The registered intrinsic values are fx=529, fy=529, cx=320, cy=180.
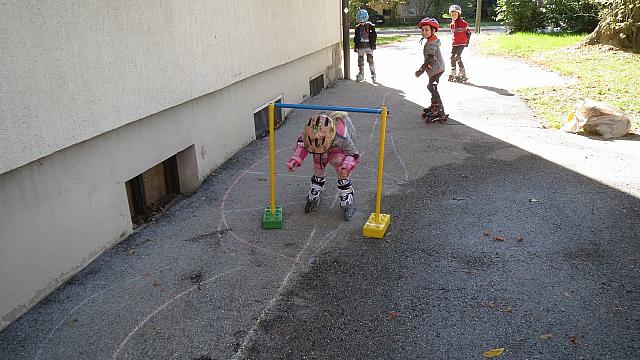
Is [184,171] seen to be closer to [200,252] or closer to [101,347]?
[200,252]

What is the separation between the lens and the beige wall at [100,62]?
413 centimetres

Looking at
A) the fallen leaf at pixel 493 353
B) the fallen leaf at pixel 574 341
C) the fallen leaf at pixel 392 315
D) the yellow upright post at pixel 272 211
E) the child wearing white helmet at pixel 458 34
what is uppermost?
the child wearing white helmet at pixel 458 34

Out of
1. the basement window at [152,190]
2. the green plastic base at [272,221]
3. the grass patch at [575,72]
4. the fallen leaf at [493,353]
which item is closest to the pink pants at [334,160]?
the green plastic base at [272,221]

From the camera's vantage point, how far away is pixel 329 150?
597cm

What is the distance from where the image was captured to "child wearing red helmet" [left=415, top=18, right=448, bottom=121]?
9891 mm

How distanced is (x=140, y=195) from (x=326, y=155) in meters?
2.25

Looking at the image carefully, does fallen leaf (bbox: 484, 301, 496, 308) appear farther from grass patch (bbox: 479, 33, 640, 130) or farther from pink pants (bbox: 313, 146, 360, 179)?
grass patch (bbox: 479, 33, 640, 130)

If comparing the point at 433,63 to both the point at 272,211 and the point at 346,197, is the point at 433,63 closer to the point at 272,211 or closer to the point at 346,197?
the point at 346,197

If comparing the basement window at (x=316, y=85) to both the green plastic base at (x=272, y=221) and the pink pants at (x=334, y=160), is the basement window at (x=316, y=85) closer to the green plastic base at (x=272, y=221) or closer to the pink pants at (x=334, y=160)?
the pink pants at (x=334, y=160)

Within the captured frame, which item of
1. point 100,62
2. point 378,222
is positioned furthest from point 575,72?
point 100,62

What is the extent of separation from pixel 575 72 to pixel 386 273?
38.1ft

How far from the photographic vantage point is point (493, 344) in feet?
13.0

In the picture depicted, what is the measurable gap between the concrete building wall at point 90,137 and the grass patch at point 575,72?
6409 mm

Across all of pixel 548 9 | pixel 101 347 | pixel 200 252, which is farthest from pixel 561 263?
pixel 548 9
